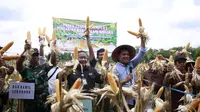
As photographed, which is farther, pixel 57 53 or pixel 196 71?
pixel 57 53

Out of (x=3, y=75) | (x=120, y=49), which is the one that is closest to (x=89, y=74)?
(x=120, y=49)

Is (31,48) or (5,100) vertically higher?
(31,48)

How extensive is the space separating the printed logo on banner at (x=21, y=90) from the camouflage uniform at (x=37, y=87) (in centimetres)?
21

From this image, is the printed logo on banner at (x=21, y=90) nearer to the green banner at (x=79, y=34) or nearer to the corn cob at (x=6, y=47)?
the corn cob at (x=6, y=47)

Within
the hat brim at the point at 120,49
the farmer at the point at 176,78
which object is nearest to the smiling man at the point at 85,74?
the hat brim at the point at 120,49

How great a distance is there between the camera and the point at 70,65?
427 cm

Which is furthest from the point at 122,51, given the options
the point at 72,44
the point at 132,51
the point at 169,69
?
the point at 72,44

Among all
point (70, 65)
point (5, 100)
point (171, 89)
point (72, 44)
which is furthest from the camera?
point (72, 44)

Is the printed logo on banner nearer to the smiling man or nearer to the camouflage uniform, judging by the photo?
the camouflage uniform

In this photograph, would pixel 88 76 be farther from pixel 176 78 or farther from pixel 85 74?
pixel 176 78

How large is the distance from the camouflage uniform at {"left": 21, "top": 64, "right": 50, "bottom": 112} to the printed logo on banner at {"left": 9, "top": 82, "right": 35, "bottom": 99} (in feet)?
0.69

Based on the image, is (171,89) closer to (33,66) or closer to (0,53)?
(33,66)

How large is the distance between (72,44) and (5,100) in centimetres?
683

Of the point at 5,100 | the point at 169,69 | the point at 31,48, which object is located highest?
the point at 31,48
